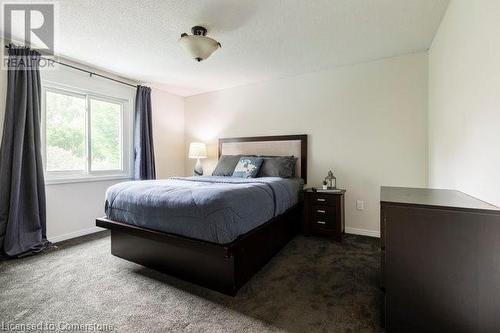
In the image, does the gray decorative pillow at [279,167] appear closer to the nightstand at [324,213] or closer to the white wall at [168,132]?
the nightstand at [324,213]

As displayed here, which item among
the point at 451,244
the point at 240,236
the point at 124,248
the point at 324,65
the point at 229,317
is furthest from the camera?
the point at 324,65

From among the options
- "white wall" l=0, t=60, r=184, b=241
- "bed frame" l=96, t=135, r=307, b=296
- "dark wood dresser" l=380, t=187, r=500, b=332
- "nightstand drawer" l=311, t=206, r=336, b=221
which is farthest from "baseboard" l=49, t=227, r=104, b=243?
"dark wood dresser" l=380, t=187, r=500, b=332

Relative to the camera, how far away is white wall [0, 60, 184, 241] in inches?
114

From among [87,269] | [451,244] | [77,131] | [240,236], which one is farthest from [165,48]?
[451,244]

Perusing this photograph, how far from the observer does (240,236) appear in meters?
1.80

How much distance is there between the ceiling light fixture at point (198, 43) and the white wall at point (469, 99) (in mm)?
1902

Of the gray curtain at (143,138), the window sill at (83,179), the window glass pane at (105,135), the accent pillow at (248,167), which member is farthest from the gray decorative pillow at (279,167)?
the window glass pane at (105,135)

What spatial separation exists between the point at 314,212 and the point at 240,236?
4.91ft

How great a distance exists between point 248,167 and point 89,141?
7.64 feet

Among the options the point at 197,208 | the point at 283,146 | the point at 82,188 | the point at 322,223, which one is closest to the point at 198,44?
the point at 197,208

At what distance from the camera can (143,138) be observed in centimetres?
381

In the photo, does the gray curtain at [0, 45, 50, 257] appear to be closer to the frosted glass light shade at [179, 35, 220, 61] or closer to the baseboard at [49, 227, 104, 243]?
the baseboard at [49, 227, 104, 243]

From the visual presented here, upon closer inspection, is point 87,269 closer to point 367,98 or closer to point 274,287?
point 274,287

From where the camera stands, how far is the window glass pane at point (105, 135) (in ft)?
11.1
